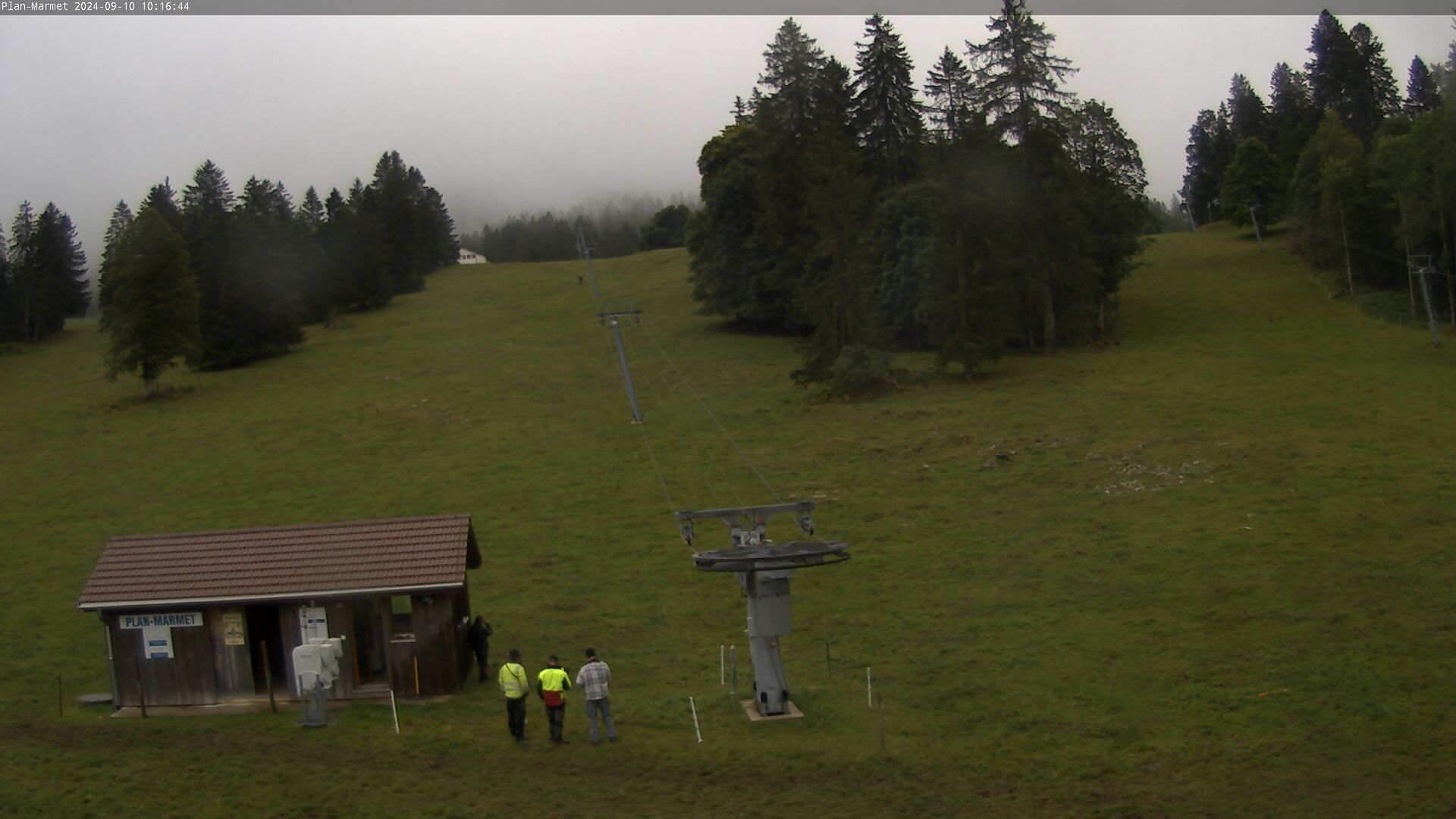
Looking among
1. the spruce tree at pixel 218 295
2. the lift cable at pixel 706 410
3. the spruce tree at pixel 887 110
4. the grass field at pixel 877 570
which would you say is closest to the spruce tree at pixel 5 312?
the spruce tree at pixel 218 295

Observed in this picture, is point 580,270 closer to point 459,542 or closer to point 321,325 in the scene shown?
point 321,325

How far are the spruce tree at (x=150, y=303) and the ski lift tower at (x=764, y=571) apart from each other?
2119 inches

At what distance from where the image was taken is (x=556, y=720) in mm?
19328

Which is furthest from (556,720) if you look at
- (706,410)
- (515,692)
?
(706,410)

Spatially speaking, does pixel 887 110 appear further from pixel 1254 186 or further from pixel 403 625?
pixel 403 625

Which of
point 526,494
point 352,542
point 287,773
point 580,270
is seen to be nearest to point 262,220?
point 580,270

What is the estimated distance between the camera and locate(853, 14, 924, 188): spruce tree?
70.4 m

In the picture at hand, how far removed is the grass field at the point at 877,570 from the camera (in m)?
17.6

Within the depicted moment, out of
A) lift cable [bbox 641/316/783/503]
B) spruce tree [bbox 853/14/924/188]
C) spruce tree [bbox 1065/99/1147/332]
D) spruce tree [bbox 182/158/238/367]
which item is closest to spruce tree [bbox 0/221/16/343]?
spruce tree [bbox 182/158/238/367]

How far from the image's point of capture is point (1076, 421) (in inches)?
1705

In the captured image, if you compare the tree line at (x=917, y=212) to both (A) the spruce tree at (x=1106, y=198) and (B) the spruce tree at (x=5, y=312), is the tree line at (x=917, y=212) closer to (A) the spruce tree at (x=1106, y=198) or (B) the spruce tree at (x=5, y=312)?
(A) the spruce tree at (x=1106, y=198)

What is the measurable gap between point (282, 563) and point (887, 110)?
5577 centimetres

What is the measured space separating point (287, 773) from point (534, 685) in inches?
239

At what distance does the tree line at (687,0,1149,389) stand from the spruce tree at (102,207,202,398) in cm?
3024
